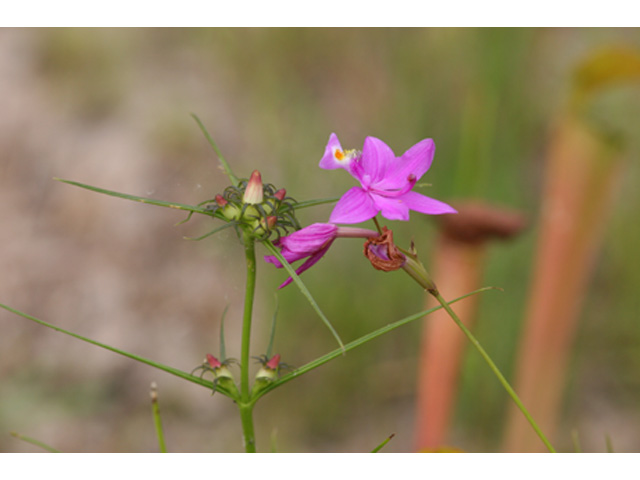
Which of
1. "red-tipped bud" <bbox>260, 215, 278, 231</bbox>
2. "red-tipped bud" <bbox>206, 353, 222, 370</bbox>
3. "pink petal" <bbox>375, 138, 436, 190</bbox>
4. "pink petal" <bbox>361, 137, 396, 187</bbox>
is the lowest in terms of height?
"red-tipped bud" <bbox>206, 353, 222, 370</bbox>

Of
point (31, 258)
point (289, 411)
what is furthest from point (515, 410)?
point (31, 258)

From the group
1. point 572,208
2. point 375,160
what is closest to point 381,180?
point 375,160

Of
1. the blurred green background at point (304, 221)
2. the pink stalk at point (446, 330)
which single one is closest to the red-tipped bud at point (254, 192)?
the pink stalk at point (446, 330)

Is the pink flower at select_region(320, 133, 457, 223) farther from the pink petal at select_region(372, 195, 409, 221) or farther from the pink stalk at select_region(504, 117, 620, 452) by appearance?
the pink stalk at select_region(504, 117, 620, 452)

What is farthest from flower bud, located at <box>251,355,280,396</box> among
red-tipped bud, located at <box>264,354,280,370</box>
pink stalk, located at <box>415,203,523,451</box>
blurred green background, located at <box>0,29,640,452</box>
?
blurred green background, located at <box>0,29,640,452</box>

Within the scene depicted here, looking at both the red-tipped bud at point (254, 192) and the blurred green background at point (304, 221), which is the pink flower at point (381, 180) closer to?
the red-tipped bud at point (254, 192)

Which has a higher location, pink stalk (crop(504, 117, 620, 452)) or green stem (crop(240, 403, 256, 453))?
pink stalk (crop(504, 117, 620, 452))

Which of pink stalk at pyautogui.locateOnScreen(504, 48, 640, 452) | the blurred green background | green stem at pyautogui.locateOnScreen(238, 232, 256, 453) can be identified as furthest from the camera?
the blurred green background
